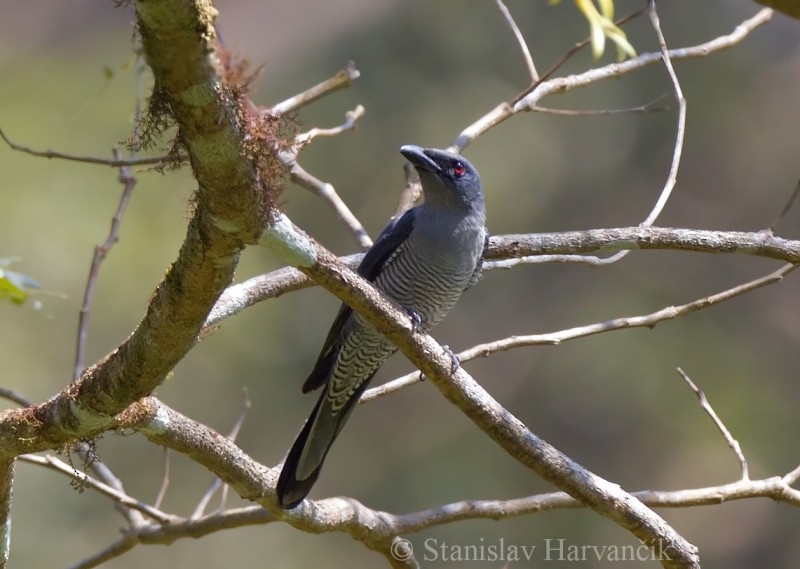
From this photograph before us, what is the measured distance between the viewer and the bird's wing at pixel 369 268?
398cm

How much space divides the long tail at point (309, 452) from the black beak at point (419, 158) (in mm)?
947

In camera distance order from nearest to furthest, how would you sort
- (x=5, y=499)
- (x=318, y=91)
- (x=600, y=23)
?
(x=600, y=23)
(x=5, y=499)
(x=318, y=91)

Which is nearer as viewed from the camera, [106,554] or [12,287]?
[12,287]

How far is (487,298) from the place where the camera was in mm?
9812

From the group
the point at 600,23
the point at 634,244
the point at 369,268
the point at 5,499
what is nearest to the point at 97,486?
the point at 5,499

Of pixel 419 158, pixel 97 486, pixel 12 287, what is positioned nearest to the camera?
pixel 12 287

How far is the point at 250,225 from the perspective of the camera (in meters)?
2.14

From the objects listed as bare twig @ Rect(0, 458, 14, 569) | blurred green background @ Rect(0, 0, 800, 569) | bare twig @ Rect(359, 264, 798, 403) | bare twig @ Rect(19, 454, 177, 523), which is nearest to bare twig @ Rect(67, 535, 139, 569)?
bare twig @ Rect(19, 454, 177, 523)

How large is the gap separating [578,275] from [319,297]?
2.66m

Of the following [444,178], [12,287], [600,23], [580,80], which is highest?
[580,80]

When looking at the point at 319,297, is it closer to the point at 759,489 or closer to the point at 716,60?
the point at 716,60

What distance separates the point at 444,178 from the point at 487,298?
5.84m

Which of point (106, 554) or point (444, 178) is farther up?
point (444, 178)

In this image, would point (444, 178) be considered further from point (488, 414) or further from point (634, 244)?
point (488, 414)
